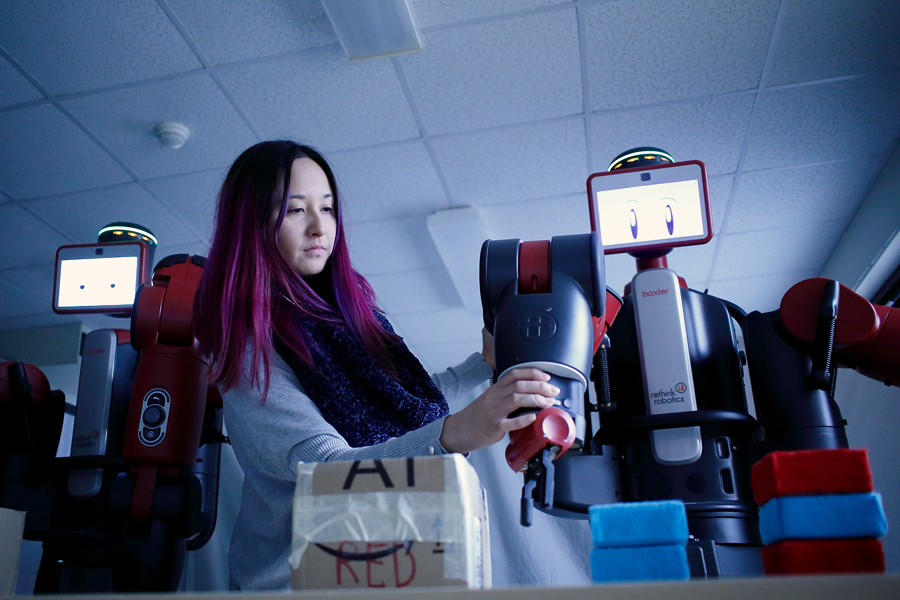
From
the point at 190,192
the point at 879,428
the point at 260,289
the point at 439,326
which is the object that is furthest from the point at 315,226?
the point at 439,326

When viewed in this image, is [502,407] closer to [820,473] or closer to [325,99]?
[820,473]

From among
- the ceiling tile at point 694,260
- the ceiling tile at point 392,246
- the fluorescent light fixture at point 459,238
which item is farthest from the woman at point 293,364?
the ceiling tile at point 694,260

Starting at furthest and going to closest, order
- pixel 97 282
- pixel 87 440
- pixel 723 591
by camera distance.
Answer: pixel 97 282 < pixel 87 440 < pixel 723 591

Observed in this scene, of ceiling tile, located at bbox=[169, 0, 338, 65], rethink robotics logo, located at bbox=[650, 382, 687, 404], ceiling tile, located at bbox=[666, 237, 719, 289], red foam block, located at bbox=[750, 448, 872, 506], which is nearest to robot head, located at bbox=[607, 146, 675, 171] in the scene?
rethink robotics logo, located at bbox=[650, 382, 687, 404]

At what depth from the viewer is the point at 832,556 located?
475 mm

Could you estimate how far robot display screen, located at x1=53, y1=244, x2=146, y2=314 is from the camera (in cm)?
164

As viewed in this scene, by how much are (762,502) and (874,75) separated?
2524 mm

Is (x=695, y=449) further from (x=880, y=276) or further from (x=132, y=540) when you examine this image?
(x=880, y=276)

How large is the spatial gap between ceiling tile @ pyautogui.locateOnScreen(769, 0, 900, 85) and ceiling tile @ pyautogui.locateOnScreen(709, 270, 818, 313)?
175cm

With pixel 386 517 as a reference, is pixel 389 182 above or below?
above

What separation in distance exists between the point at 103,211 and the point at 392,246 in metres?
1.40

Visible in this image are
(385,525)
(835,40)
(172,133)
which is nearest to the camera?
(385,525)

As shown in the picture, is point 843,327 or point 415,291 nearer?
point 843,327

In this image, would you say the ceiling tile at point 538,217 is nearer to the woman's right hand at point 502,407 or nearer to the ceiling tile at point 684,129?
the ceiling tile at point 684,129
